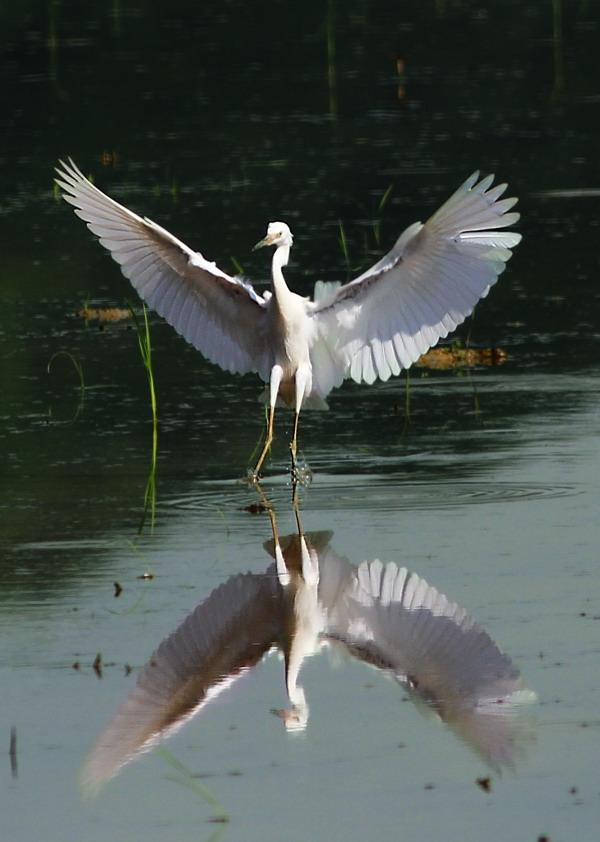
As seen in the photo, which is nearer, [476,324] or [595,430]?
[595,430]

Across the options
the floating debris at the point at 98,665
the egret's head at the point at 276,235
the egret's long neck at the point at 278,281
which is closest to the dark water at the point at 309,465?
the floating debris at the point at 98,665

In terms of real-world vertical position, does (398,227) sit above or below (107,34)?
below

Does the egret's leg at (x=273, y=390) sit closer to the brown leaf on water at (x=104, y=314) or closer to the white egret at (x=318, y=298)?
the white egret at (x=318, y=298)

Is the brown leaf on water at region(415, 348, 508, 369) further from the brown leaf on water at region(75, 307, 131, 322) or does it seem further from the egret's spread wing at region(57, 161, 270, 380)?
the brown leaf on water at region(75, 307, 131, 322)

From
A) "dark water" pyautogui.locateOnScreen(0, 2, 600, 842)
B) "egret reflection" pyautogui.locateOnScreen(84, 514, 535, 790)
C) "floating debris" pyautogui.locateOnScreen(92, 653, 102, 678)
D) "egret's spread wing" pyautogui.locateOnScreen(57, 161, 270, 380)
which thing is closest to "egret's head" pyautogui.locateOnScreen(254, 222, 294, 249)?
"egret's spread wing" pyautogui.locateOnScreen(57, 161, 270, 380)

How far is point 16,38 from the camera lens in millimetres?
28984

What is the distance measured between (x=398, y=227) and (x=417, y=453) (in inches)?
241

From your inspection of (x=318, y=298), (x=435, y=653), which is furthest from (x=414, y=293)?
(x=435, y=653)

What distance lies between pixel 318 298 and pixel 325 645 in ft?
11.0

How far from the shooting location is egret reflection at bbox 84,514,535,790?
4773 mm

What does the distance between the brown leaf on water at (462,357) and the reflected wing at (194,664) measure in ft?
14.2

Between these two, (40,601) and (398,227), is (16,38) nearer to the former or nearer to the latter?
(398,227)

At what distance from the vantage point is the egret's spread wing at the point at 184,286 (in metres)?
8.83

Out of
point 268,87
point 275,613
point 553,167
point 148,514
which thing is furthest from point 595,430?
point 268,87
